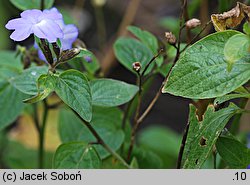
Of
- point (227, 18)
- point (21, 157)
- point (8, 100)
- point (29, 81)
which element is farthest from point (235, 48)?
point (21, 157)

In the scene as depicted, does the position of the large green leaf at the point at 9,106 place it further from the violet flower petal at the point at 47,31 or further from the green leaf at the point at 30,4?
the violet flower petal at the point at 47,31

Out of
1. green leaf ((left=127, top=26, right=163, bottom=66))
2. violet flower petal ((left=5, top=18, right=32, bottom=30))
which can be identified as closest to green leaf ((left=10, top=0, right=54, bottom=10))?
green leaf ((left=127, top=26, right=163, bottom=66))

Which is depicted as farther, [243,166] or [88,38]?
[88,38]

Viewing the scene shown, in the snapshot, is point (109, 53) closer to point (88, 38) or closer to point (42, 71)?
point (88, 38)

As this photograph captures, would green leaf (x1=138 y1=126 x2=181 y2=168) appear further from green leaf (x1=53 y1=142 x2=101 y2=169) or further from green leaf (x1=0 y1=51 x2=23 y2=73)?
green leaf (x1=53 y1=142 x2=101 y2=169)

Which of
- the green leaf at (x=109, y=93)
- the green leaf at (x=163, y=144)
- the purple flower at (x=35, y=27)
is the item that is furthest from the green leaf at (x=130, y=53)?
the green leaf at (x=163, y=144)

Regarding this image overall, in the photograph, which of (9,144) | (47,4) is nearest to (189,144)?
(47,4)
